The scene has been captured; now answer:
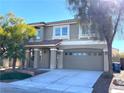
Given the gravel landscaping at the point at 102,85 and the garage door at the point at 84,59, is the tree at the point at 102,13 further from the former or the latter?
the garage door at the point at 84,59

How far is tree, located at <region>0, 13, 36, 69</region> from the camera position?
68.9 ft

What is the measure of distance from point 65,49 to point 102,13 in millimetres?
9908

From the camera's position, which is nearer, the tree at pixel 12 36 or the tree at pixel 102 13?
the tree at pixel 102 13

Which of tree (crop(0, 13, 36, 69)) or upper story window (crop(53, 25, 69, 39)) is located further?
upper story window (crop(53, 25, 69, 39))

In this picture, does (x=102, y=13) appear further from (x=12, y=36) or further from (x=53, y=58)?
(x=12, y=36)

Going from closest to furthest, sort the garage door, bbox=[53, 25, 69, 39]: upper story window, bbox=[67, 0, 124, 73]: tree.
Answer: bbox=[67, 0, 124, 73]: tree → the garage door → bbox=[53, 25, 69, 39]: upper story window

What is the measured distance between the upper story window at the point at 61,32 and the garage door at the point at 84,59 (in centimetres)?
223

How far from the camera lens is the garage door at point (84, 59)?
74.6ft

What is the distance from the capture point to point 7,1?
1653 centimetres

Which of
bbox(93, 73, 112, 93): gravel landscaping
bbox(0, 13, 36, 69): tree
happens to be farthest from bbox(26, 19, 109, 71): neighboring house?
bbox(93, 73, 112, 93): gravel landscaping

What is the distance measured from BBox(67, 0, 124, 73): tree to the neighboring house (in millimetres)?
4836

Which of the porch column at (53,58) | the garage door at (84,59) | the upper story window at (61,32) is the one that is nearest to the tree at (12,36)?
the porch column at (53,58)

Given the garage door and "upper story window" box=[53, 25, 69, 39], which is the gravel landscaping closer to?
the garage door

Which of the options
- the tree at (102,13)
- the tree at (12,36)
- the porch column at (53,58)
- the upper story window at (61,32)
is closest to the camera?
the tree at (102,13)
